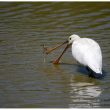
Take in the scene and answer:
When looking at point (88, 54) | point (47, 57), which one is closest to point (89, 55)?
point (88, 54)

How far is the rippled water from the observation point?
8.21 metres

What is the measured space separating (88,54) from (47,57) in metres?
1.55

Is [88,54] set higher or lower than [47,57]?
higher

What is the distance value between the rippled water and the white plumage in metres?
0.25

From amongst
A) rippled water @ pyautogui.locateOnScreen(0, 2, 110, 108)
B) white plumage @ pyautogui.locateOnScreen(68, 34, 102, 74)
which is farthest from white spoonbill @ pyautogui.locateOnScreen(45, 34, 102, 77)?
rippled water @ pyautogui.locateOnScreen(0, 2, 110, 108)

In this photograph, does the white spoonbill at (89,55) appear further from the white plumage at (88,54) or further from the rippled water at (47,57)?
the rippled water at (47,57)

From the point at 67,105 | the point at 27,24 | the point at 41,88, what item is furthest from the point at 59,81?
the point at 27,24

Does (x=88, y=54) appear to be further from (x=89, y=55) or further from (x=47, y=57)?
(x=47, y=57)

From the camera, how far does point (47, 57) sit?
10844 millimetres

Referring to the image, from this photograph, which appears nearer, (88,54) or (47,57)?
(88,54)

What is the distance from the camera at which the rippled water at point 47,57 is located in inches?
323

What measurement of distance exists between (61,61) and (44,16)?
3.15 metres

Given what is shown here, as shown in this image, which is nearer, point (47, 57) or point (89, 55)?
point (89, 55)

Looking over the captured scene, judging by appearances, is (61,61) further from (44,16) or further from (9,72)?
(44,16)
